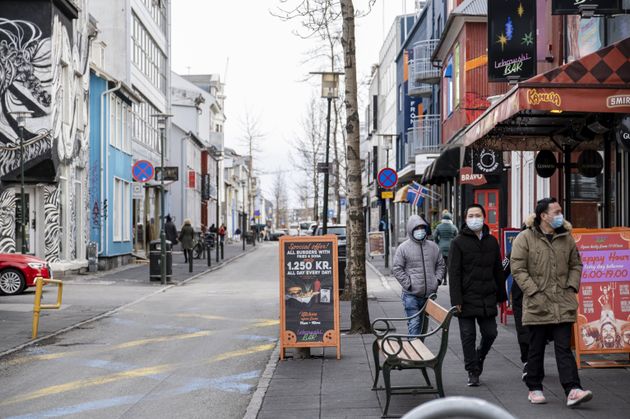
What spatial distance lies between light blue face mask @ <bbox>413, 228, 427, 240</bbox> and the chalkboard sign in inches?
46.8

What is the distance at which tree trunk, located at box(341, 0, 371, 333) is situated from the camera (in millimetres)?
14359

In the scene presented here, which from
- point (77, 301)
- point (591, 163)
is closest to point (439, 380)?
point (591, 163)

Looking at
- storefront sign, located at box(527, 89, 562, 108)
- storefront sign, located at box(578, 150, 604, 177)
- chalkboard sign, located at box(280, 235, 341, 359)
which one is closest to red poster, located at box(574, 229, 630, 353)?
storefront sign, located at box(527, 89, 562, 108)

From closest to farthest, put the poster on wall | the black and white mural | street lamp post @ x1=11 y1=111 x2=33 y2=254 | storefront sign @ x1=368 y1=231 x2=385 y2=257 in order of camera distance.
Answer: the poster on wall
street lamp post @ x1=11 y1=111 x2=33 y2=254
the black and white mural
storefront sign @ x1=368 y1=231 x2=385 y2=257

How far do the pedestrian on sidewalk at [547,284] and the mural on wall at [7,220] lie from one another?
2044cm

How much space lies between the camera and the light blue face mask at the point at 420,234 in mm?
11086

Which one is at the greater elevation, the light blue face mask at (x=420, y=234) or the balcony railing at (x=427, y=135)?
the balcony railing at (x=427, y=135)

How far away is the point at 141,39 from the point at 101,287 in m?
21.0

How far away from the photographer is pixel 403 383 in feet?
32.5

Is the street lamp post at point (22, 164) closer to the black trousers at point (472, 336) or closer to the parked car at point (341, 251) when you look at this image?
the parked car at point (341, 251)

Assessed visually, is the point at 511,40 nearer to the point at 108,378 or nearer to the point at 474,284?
Answer: the point at 474,284

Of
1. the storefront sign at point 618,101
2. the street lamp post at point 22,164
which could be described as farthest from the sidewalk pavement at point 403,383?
the street lamp post at point 22,164

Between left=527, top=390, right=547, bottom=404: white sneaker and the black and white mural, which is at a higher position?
the black and white mural

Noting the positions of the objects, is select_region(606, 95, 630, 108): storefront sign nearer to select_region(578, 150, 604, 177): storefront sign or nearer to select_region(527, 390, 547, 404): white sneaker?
select_region(527, 390, 547, 404): white sneaker
